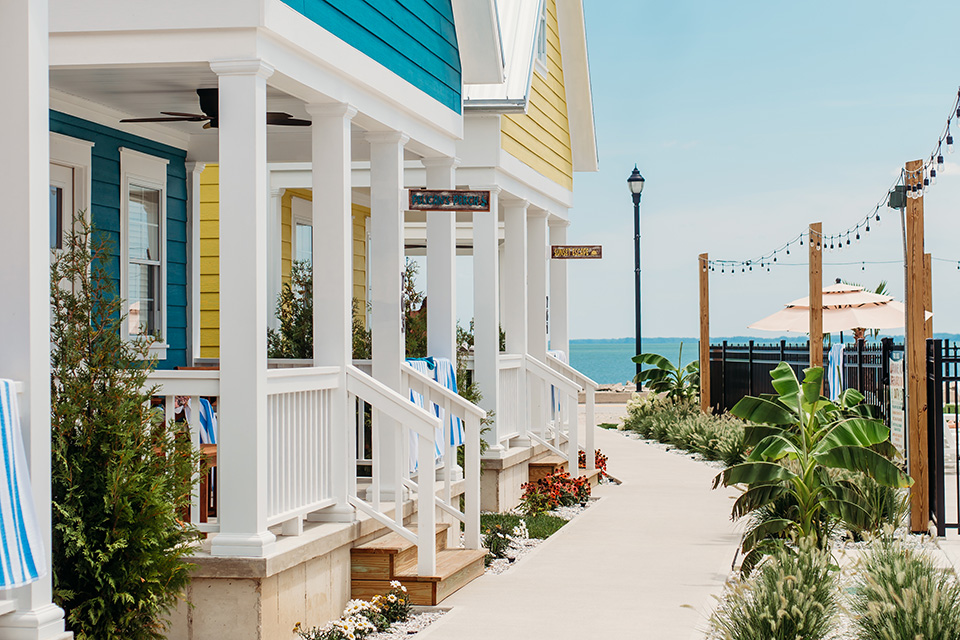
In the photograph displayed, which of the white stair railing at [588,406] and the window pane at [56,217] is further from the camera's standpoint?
the white stair railing at [588,406]

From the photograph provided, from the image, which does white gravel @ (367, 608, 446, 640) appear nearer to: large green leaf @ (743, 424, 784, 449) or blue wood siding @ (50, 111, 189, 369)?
large green leaf @ (743, 424, 784, 449)

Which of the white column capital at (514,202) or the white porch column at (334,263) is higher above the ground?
the white column capital at (514,202)

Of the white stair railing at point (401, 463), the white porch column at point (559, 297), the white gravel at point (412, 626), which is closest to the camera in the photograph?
the white gravel at point (412, 626)

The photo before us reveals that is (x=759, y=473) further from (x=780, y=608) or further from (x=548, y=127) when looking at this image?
(x=548, y=127)

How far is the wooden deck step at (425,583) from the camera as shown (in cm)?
842

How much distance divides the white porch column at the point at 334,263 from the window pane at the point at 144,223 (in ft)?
10.7

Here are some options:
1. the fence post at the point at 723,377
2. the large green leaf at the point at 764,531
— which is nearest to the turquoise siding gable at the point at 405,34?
the large green leaf at the point at 764,531

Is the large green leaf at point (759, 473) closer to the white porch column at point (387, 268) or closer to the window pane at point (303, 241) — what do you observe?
the white porch column at point (387, 268)

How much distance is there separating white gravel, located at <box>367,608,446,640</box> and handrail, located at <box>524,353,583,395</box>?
248 inches

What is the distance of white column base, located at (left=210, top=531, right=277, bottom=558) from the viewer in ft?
23.1

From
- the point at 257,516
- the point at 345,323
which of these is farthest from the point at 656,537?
the point at 257,516

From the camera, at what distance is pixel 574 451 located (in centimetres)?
1445

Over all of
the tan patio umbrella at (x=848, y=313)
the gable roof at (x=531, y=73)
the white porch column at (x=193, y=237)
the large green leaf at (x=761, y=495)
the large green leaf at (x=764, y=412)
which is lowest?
the large green leaf at (x=761, y=495)

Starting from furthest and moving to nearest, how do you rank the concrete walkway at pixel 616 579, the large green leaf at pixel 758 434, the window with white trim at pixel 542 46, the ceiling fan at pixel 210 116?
1. the window with white trim at pixel 542 46
2. the large green leaf at pixel 758 434
3. the ceiling fan at pixel 210 116
4. the concrete walkway at pixel 616 579
